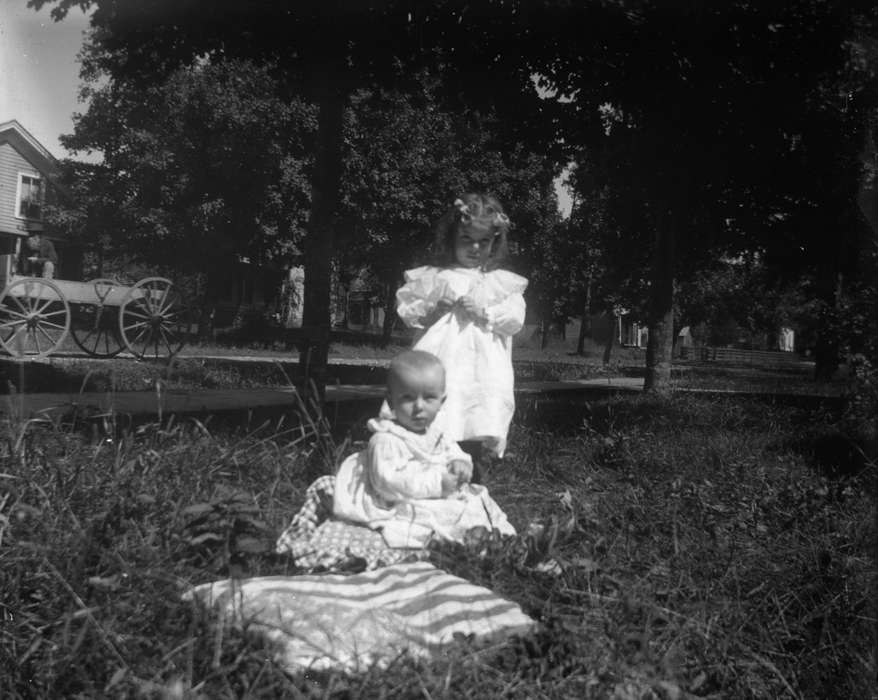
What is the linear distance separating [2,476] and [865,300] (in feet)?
18.4

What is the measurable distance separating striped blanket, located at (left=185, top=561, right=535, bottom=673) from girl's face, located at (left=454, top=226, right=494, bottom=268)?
74.9 inches

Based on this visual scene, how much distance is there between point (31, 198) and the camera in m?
22.9

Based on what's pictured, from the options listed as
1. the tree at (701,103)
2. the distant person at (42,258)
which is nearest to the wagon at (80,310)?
the distant person at (42,258)

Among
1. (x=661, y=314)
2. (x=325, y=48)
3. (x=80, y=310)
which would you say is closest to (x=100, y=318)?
(x=80, y=310)

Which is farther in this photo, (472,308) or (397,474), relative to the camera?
(472,308)

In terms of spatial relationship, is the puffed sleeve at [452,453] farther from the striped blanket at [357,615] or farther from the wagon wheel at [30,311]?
the wagon wheel at [30,311]

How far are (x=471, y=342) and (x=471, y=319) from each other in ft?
0.36

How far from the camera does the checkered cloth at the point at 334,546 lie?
2717 millimetres

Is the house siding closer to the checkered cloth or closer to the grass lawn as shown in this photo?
the grass lawn

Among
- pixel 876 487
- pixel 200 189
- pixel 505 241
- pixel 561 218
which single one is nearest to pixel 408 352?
pixel 505 241

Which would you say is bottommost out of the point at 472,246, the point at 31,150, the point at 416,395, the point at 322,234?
the point at 416,395

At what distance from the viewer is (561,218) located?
31.5 m

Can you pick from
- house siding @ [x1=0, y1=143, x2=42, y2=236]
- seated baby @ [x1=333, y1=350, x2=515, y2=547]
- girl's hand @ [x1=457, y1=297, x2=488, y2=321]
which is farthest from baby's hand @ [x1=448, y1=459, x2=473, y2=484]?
house siding @ [x1=0, y1=143, x2=42, y2=236]

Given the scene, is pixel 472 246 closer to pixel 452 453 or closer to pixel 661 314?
pixel 452 453
